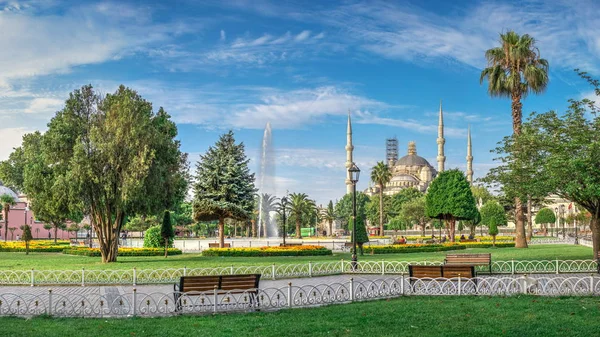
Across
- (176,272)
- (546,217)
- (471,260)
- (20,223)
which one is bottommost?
(176,272)

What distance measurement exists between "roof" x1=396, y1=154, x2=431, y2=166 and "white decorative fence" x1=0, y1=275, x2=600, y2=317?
133 meters

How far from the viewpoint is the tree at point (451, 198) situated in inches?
1806

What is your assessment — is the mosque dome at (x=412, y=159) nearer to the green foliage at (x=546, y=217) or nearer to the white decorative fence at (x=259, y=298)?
the green foliage at (x=546, y=217)

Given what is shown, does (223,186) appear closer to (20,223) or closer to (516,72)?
(516,72)

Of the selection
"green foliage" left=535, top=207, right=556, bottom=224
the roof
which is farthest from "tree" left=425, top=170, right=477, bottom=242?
the roof

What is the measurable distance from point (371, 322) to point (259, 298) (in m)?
2.83

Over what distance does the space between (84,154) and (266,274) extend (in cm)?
1217

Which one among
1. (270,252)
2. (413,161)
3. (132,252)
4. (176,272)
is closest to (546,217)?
(270,252)

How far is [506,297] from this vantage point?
41.6 feet

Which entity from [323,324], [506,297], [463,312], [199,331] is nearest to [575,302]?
[506,297]

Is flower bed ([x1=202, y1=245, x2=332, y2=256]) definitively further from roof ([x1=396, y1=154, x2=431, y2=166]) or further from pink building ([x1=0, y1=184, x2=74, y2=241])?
roof ([x1=396, y1=154, x2=431, y2=166])

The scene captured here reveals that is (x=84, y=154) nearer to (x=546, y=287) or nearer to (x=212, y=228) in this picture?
(x=546, y=287)

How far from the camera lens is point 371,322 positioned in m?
9.91

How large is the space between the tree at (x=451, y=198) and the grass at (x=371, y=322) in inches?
1365
